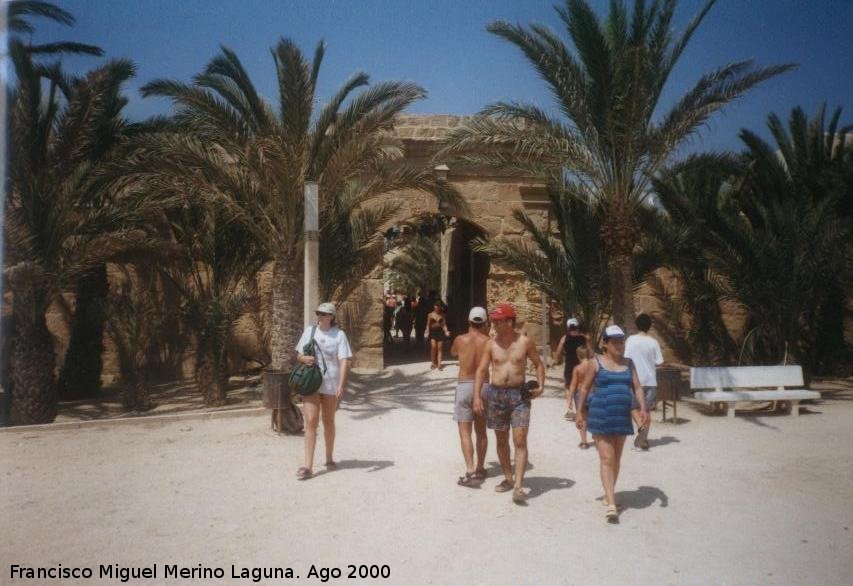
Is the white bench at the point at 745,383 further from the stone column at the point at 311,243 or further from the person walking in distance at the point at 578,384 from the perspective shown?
the stone column at the point at 311,243

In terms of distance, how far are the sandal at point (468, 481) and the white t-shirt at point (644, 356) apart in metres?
2.49

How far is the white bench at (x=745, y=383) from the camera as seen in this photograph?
9262 mm

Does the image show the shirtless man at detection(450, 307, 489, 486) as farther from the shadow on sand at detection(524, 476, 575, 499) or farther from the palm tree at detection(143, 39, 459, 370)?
the palm tree at detection(143, 39, 459, 370)

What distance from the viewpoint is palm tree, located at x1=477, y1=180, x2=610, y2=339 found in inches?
444

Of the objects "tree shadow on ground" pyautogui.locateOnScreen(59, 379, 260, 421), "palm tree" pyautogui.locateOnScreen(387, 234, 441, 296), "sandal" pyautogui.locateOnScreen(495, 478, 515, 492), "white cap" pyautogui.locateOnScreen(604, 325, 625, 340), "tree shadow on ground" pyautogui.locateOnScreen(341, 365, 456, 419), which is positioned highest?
"palm tree" pyautogui.locateOnScreen(387, 234, 441, 296)

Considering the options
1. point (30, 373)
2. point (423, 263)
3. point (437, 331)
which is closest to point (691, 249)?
point (437, 331)

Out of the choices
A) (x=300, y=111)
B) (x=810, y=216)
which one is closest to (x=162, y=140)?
(x=300, y=111)

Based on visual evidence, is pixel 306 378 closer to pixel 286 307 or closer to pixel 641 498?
pixel 641 498

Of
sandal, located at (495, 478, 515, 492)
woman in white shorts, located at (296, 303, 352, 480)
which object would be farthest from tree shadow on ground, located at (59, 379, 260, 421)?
sandal, located at (495, 478, 515, 492)

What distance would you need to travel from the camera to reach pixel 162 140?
919 centimetres

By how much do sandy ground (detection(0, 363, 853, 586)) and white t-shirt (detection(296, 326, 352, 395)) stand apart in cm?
82

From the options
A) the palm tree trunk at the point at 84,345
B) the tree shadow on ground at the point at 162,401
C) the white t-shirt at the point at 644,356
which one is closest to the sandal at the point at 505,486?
the white t-shirt at the point at 644,356

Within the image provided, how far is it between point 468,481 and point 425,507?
0.60 meters

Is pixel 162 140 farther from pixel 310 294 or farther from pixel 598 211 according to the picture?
pixel 598 211
